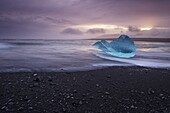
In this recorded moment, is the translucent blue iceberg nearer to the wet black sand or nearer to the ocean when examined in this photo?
the ocean

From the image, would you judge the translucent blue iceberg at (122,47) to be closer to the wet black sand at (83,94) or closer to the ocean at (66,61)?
the ocean at (66,61)

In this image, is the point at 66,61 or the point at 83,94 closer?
the point at 83,94

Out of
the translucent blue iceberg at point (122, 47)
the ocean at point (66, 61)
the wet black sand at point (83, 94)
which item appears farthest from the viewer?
the translucent blue iceberg at point (122, 47)

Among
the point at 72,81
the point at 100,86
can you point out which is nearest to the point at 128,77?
the point at 100,86

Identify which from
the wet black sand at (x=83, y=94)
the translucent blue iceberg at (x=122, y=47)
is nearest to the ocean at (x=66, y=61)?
the translucent blue iceberg at (x=122, y=47)

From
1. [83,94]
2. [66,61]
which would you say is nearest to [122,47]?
[66,61]

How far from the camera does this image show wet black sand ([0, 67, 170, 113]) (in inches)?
138

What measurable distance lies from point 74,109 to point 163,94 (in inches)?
87.7

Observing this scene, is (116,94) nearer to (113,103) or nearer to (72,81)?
(113,103)

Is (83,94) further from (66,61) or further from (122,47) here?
(122,47)

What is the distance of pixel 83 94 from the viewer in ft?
13.6

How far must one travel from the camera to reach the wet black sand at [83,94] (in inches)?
138

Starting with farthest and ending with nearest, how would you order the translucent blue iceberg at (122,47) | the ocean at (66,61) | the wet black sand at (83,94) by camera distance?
the translucent blue iceberg at (122,47), the ocean at (66,61), the wet black sand at (83,94)

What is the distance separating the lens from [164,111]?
350 centimetres
